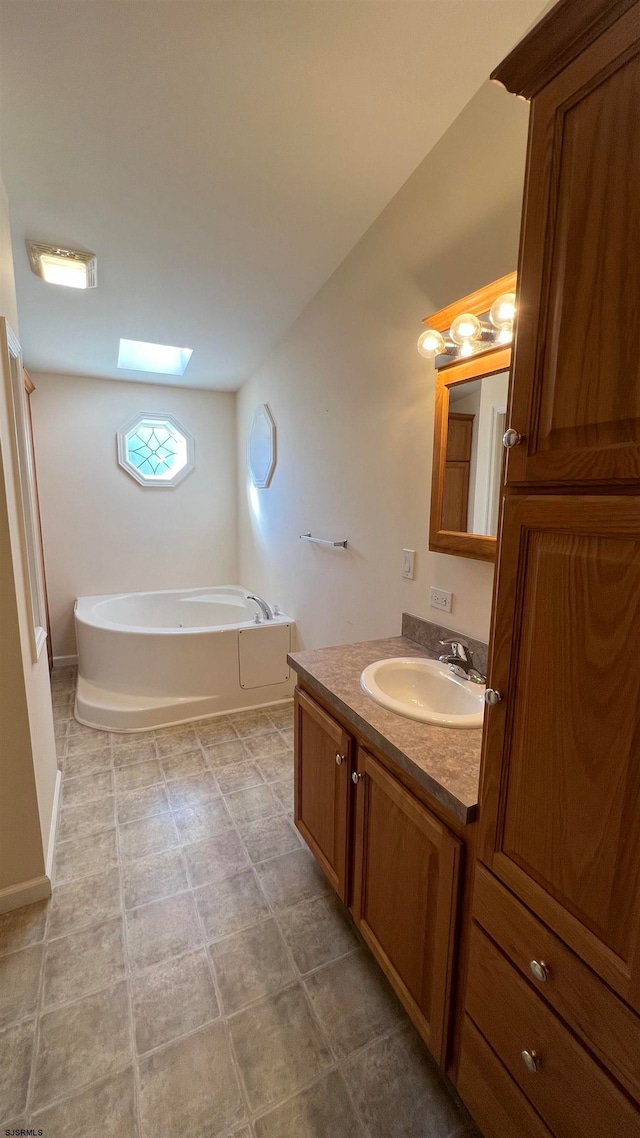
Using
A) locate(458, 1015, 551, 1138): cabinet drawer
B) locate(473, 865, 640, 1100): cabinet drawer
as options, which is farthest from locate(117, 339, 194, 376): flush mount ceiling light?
locate(458, 1015, 551, 1138): cabinet drawer

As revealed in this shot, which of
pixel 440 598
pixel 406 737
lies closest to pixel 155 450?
pixel 440 598

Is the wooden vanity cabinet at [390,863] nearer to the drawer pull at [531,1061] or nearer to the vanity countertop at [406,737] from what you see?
the vanity countertop at [406,737]

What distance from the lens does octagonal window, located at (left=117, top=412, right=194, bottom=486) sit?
3846 millimetres

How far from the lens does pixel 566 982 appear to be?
717mm

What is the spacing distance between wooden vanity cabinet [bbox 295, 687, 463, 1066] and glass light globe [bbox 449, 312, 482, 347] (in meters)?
1.28

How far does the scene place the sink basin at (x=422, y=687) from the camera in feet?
4.54

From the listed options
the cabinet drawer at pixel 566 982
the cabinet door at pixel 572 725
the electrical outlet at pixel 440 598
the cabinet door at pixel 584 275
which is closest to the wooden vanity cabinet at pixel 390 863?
the cabinet drawer at pixel 566 982

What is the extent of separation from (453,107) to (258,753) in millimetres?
2915

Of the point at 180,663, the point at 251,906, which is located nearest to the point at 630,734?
the point at 251,906

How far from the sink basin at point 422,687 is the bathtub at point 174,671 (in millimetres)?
1621

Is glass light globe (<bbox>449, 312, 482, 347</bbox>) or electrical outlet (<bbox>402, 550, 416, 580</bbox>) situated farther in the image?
electrical outlet (<bbox>402, 550, 416, 580</bbox>)

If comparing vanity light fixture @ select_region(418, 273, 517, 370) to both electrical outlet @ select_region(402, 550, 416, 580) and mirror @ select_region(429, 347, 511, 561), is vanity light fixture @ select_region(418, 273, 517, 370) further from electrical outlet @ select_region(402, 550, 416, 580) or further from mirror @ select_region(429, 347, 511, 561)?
electrical outlet @ select_region(402, 550, 416, 580)

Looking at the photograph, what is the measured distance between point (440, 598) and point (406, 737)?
71cm

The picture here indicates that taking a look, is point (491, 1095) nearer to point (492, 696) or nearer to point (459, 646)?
point (492, 696)
